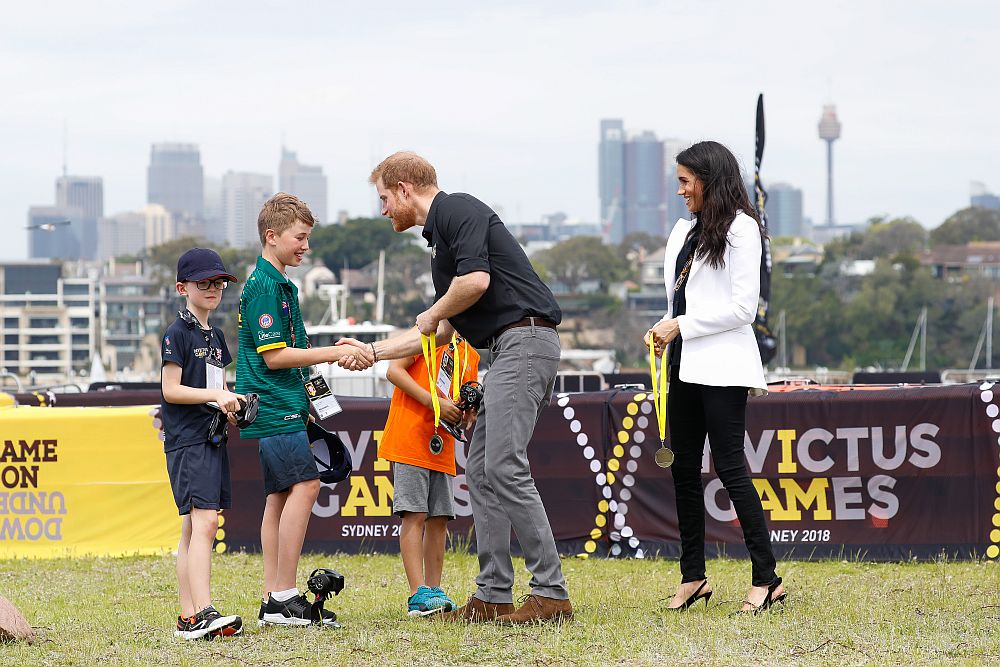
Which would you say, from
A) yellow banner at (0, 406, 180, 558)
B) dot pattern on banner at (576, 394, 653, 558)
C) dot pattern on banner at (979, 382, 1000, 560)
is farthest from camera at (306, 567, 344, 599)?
dot pattern on banner at (979, 382, 1000, 560)

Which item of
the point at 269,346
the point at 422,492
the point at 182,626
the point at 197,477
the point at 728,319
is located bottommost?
the point at 182,626

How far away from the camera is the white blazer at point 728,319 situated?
543 centimetres

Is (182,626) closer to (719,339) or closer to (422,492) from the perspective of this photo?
(422,492)

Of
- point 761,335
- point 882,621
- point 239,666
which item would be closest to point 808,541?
point 882,621

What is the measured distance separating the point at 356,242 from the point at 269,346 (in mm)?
113449

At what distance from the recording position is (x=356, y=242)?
11794 cm

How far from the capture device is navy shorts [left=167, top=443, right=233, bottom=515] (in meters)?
5.26

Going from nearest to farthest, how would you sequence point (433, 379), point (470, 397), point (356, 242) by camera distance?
point (433, 379) → point (470, 397) → point (356, 242)

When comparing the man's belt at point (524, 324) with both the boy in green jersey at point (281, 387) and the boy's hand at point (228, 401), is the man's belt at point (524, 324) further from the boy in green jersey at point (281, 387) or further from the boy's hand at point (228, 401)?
the boy's hand at point (228, 401)

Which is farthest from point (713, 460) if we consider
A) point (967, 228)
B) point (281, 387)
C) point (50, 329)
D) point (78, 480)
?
point (50, 329)

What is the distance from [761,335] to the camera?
1446 cm

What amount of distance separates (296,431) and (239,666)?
3.42 feet

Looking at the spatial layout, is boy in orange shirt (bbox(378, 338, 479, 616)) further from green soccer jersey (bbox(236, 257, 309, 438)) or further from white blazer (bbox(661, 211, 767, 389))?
white blazer (bbox(661, 211, 767, 389))

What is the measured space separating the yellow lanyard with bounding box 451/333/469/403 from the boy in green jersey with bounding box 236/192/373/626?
570 millimetres
